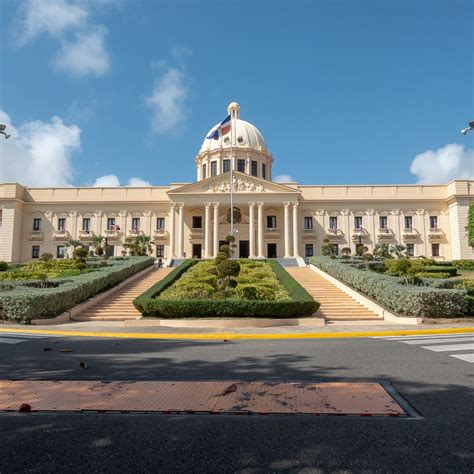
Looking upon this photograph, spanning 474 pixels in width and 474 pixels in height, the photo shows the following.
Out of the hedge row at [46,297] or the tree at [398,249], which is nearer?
the hedge row at [46,297]

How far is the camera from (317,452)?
3.40 metres

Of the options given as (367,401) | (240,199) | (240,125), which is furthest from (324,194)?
(367,401)

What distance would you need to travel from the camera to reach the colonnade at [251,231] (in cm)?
4859

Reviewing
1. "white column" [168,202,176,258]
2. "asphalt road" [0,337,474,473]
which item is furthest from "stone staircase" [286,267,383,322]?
"white column" [168,202,176,258]

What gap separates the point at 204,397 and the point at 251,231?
43839 mm

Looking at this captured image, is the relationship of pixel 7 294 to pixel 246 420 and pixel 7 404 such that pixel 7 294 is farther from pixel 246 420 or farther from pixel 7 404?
pixel 246 420

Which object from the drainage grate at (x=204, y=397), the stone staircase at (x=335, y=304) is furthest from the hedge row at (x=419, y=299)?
the drainage grate at (x=204, y=397)

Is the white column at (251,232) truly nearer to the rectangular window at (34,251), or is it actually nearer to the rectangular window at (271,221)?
the rectangular window at (271,221)

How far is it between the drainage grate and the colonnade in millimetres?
42372

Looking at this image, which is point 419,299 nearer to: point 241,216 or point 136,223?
point 241,216

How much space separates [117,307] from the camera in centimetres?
2083

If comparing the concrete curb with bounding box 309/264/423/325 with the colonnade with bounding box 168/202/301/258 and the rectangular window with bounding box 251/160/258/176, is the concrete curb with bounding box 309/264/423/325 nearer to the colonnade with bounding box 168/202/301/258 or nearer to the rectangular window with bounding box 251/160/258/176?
the colonnade with bounding box 168/202/301/258

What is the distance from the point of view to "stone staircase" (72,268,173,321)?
750 inches

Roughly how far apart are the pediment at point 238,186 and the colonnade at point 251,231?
5.18ft
